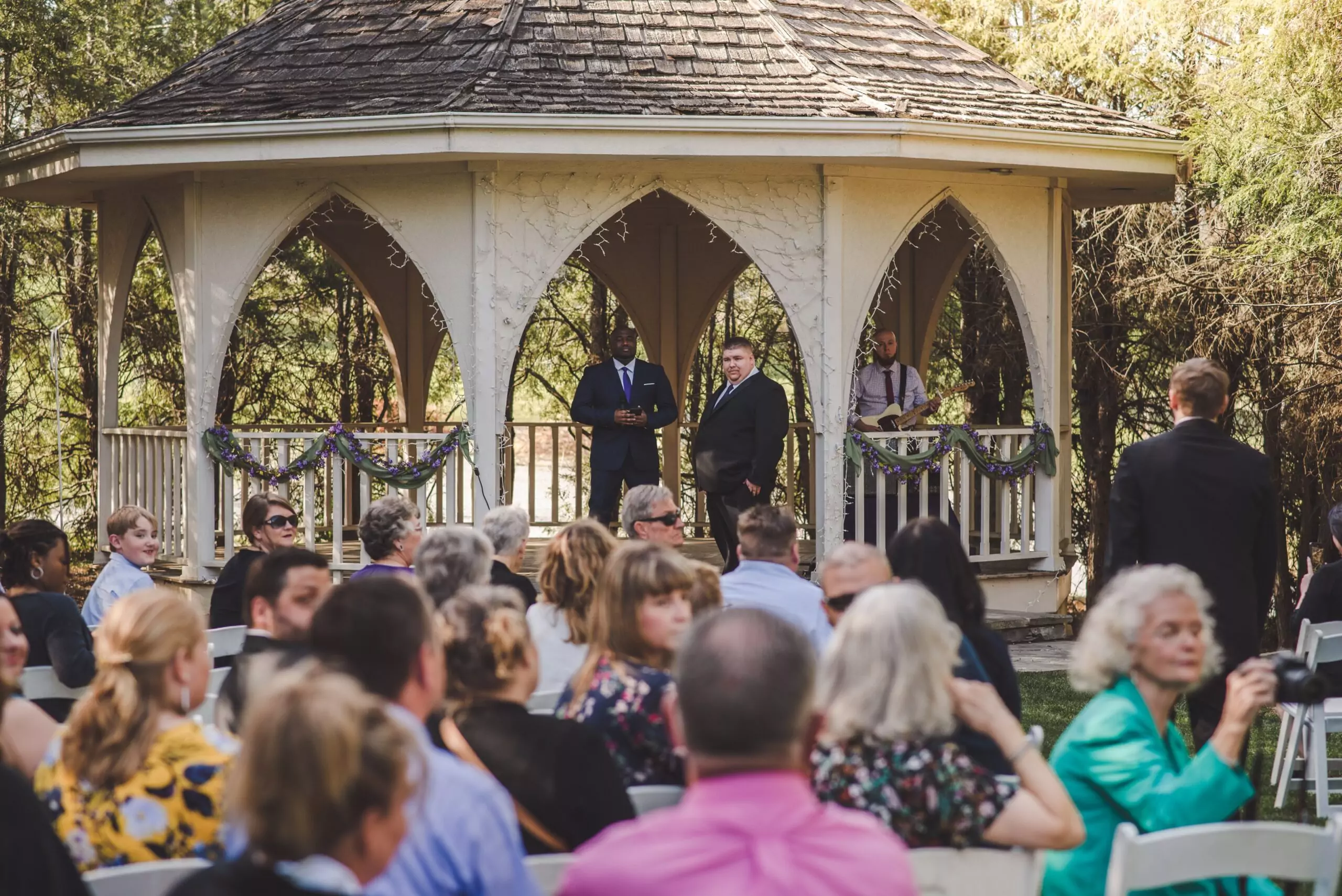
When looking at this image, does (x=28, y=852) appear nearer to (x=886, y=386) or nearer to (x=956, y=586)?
(x=956, y=586)

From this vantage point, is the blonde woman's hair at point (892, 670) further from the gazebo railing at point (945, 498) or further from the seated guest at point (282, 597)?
the gazebo railing at point (945, 498)

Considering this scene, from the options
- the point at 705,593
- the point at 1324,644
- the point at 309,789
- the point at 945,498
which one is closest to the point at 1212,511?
the point at 1324,644

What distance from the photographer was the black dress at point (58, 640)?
16.5ft

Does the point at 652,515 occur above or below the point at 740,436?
below

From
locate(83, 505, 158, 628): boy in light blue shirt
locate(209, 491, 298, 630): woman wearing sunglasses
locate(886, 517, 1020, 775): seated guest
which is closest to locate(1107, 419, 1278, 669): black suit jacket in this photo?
locate(886, 517, 1020, 775): seated guest

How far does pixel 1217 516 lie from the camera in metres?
5.71

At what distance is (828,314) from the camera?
10.4 m

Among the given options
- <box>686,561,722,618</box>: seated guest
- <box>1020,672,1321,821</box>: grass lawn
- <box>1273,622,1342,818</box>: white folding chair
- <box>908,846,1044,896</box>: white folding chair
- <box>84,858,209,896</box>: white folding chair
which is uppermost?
<box>686,561,722,618</box>: seated guest

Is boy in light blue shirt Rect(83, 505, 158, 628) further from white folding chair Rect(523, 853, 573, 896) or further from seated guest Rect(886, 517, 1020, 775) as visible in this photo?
white folding chair Rect(523, 853, 573, 896)

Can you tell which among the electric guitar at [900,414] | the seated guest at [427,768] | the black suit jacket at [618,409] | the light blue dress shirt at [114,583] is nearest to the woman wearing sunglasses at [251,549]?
the light blue dress shirt at [114,583]

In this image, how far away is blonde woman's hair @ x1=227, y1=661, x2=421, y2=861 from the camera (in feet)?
6.94

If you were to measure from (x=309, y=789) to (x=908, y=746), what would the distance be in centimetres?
136

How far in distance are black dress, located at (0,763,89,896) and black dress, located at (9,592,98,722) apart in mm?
2510

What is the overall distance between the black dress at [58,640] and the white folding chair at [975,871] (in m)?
3.05
